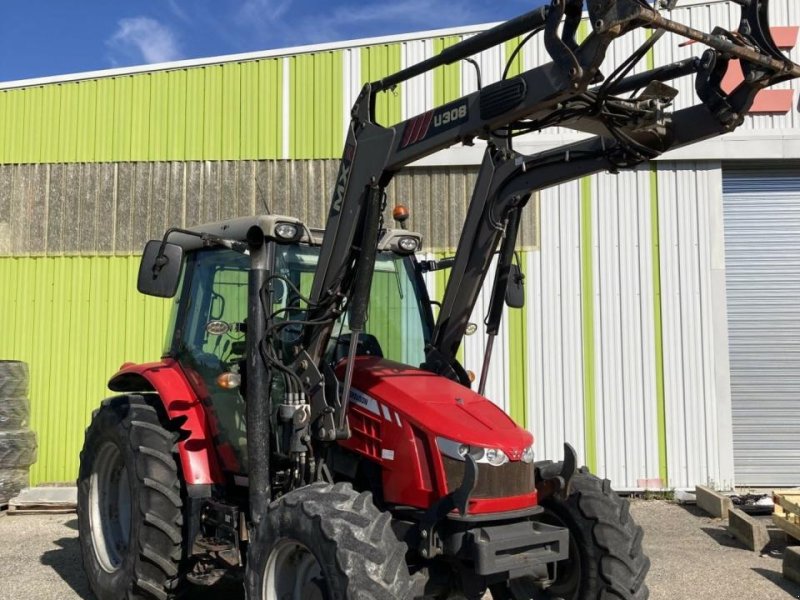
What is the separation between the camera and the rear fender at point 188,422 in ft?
16.4

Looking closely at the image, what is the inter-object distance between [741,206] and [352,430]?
24.9ft

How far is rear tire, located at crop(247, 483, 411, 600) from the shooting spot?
339cm

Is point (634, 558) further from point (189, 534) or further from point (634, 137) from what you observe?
point (189, 534)

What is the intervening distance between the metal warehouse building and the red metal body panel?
5.47 metres

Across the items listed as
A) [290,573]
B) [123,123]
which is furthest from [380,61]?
[290,573]

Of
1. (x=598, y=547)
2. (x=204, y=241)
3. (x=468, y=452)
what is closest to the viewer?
(x=468, y=452)

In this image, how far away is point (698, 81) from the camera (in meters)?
3.74

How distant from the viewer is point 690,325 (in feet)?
31.6

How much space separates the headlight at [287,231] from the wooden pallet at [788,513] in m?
5.18

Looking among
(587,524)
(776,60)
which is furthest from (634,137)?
(587,524)

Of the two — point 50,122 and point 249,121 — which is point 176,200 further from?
point 50,122

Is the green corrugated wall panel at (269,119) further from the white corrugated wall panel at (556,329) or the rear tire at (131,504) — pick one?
the rear tire at (131,504)

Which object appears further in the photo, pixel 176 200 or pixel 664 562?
pixel 176 200

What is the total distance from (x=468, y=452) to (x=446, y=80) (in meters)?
7.12
